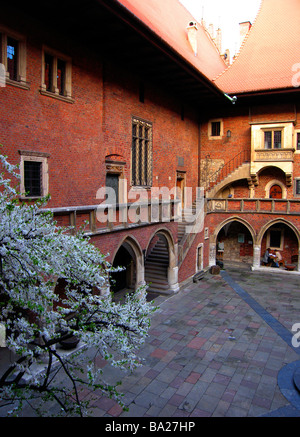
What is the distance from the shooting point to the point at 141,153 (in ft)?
54.4

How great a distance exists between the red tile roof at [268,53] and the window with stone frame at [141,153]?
8.21 metres

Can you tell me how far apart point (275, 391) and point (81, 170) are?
8941 millimetres

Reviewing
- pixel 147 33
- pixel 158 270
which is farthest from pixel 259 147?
pixel 147 33

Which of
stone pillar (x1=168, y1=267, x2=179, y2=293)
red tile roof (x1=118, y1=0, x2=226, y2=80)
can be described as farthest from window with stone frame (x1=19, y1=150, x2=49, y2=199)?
red tile roof (x1=118, y1=0, x2=226, y2=80)

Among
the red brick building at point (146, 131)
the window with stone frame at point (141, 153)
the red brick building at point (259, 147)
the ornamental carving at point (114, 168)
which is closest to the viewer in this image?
the red brick building at point (146, 131)

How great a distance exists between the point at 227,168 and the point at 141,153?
29.5 feet

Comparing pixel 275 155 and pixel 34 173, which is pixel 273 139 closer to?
pixel 275 155

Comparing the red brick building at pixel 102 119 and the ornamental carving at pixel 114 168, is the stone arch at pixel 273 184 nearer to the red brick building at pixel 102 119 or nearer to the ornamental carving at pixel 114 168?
the red brick building at pixel 102 119

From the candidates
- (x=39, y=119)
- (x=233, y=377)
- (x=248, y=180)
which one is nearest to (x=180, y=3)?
(x=248, y=180)

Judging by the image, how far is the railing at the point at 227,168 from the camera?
22984 mm

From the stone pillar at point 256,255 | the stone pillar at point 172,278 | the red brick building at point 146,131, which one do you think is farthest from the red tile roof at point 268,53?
the stone pillar at point 172,278

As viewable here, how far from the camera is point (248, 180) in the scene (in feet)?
73.9

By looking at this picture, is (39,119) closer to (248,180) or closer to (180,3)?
(248,180)

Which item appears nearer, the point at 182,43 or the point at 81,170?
the point at 81,170
